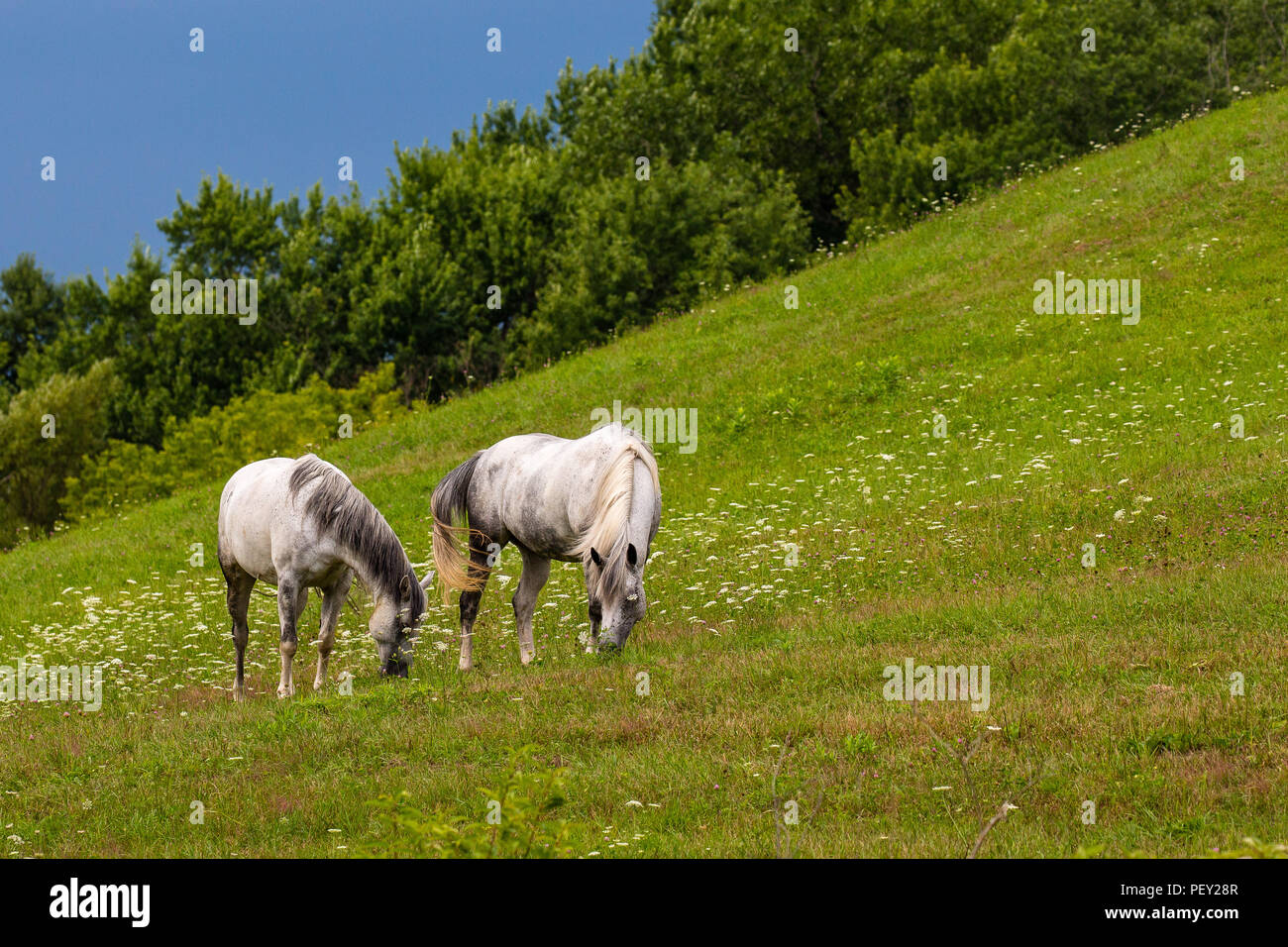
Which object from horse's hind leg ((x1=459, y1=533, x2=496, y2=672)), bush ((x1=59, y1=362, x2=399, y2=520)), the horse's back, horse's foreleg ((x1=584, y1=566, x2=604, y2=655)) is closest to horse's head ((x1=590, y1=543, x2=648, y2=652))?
horse's foreleg ((x1=584, y1=566, x2=604, y2=655))

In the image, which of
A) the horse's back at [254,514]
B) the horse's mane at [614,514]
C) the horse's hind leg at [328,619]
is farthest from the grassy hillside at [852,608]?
the horse's back at [254,514]

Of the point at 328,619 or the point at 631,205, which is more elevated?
the point at 631,205

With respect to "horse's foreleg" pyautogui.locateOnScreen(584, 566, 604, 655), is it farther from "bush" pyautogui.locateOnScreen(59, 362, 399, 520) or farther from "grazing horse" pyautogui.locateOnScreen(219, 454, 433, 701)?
"bush" pyautogui.locateOnScreen(59, 362, 399, 520)

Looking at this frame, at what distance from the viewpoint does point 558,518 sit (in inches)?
567

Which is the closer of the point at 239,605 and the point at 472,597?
the point at 472,597

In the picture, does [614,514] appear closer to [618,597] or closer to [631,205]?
[618,597]

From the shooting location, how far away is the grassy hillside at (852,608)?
8.91 m

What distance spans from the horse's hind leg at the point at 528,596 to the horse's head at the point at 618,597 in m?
1.94

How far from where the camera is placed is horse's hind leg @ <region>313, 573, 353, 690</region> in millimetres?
14469

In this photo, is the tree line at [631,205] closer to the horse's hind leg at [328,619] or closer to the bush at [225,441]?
the bush at [225,441]

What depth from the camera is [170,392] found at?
6181cm

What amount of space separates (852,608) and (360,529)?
5.97 meters

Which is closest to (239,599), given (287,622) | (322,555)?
(287,622)
